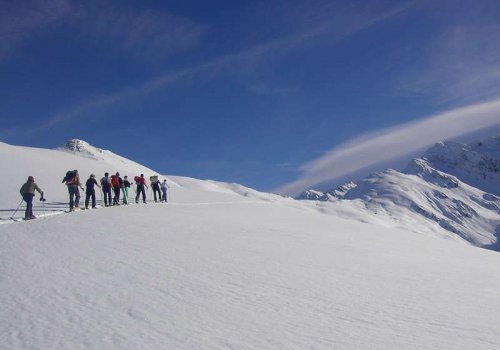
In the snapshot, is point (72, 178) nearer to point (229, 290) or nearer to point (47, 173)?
point (47, 173)

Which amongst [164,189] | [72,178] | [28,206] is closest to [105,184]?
[72,178]

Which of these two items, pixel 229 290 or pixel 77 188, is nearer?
pixel 229 290

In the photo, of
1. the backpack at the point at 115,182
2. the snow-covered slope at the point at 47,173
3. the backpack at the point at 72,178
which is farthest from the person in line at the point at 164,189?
the backpack at the point at 72,178

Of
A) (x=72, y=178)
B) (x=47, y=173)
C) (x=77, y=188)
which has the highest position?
(x=47, y=173)

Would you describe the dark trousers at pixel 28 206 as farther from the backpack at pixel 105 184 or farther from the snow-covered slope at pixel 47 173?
the backpack at pixel 105 184

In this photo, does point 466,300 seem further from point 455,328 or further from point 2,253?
point 2,253

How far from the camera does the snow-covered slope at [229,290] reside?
6871 millimetres

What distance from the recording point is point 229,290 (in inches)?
361

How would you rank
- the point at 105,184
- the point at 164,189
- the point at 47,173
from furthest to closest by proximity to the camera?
the point at 47,173 → the point at 164,189 → the point at 105,184

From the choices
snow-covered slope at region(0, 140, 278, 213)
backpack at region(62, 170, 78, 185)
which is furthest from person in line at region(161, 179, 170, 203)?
backpack at region(62, 170, 78, 185)

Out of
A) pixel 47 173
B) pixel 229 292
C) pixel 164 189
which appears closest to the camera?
pixel 229 292

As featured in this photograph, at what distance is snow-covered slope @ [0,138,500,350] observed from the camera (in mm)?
6871

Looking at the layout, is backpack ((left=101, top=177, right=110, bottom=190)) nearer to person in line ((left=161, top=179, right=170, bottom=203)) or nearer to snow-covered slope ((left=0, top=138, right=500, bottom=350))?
person in line ((left=161, top=179, right=170, bottom=203))

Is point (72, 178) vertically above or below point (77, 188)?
above
